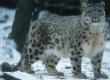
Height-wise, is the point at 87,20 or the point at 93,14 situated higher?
the point at 93,14

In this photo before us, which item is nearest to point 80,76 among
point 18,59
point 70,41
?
point 70,41

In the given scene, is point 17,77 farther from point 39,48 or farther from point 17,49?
point 17,49

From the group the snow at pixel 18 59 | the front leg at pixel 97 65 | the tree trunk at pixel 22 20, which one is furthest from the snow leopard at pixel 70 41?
the tree trunk at pixel 22 20

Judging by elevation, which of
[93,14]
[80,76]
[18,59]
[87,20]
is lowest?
[80,76]

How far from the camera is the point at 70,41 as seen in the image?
9594 mm

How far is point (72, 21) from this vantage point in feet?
32.4

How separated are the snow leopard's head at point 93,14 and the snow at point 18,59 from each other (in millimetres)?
1123

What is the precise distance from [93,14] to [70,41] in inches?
31.1

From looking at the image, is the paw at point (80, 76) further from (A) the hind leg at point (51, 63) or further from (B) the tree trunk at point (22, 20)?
(B) the tree trunk at point (22, 20)

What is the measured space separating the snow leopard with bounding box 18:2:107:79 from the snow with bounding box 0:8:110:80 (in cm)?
27

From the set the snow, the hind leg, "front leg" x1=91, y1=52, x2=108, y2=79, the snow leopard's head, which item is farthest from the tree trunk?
the snow leopard's head

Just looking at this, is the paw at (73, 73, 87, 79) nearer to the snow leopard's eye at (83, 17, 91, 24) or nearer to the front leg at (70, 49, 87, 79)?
the front leg at (70, 49, 87, 79)

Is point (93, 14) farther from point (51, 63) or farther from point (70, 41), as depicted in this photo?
point (51, 63)

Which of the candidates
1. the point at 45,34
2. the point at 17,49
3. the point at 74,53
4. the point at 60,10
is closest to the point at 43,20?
the point at 45,34
